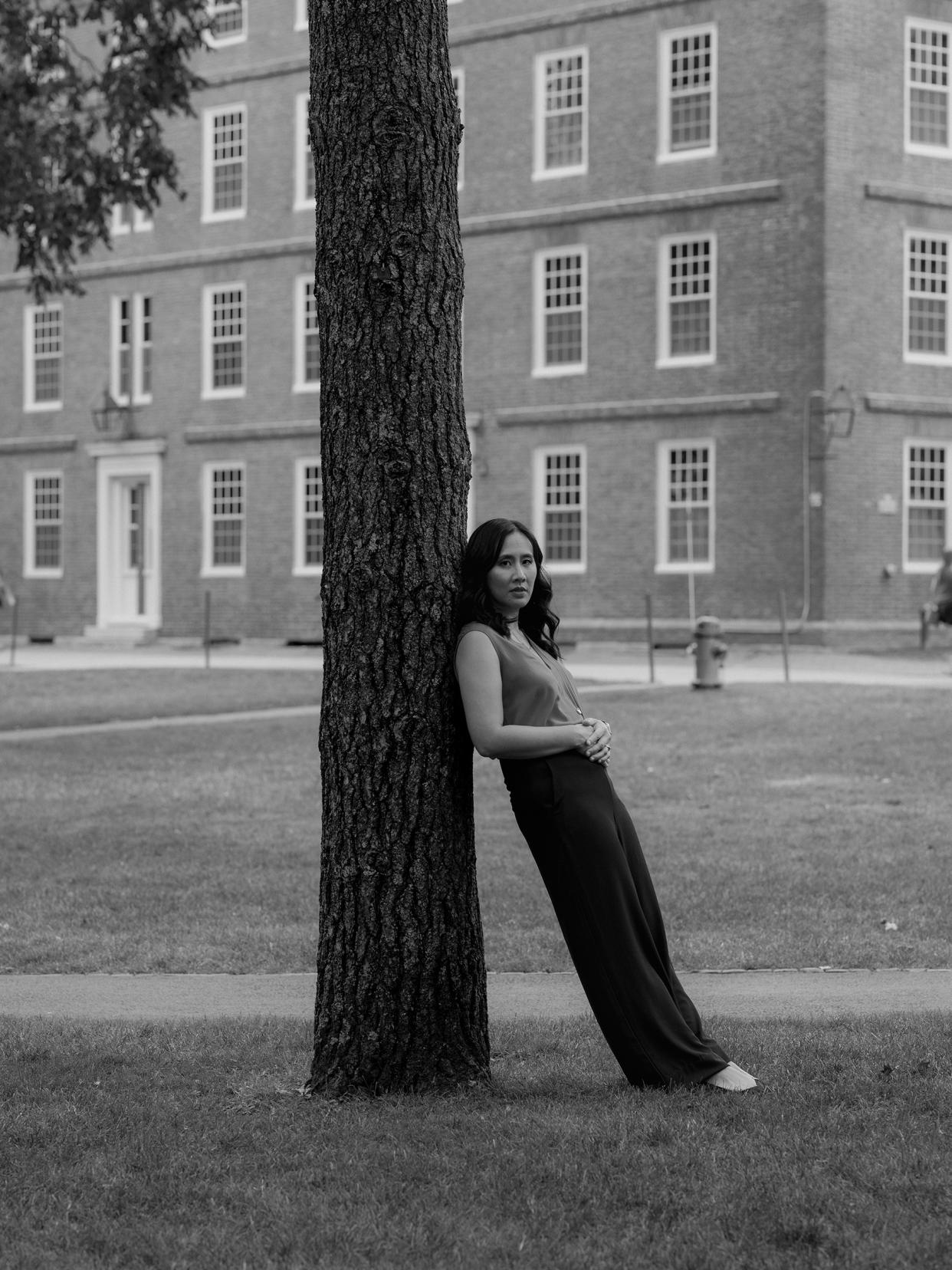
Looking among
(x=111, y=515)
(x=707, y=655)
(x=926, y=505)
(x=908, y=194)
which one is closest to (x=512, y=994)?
(x=707, y=655)

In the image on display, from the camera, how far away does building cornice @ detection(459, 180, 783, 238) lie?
32.0 meters

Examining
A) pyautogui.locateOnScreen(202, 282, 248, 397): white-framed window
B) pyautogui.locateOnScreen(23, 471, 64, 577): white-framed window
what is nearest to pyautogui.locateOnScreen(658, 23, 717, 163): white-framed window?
pyautogui.locateOnScreen(202, 282, 248, 397): white-framed window

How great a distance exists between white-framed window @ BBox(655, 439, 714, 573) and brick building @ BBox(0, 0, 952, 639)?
0.18ft

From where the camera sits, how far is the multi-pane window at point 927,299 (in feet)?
106

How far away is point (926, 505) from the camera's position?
1266 inches

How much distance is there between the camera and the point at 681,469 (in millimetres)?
32938

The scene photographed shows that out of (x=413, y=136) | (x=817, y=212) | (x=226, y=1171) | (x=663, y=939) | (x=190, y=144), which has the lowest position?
(x=226, y=1171)

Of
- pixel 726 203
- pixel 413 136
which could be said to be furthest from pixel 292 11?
pixel 413 136

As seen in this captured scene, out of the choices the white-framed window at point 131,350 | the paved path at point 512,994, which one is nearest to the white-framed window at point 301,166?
the white-framed window at point 131,350

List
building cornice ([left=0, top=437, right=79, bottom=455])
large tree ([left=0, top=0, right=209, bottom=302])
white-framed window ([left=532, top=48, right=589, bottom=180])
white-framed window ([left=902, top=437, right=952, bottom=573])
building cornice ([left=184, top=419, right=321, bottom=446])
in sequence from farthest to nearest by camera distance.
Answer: building cornice ([left=0, top=437, right=79, bottom=455])
building cornice ([left=184, top=419, right=321, bottom=446])
white-framed window ([left=532, top=48, right=589, bottom=180])
white-framed window ([left=902, top=437, right=952, bottom=573])
large tree ([left=0, top=0, right=209, bottom=302])

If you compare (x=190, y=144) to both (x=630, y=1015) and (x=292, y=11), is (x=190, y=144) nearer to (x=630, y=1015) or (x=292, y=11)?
(x=292, y=11)

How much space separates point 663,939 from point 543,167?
98.6ft

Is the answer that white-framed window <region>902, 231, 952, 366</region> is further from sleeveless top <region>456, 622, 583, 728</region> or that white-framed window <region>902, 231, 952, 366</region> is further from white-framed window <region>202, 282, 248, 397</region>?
sleeveless top <region>456, 622, 583, 728</region>

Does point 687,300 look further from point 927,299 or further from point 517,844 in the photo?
point 517,844
